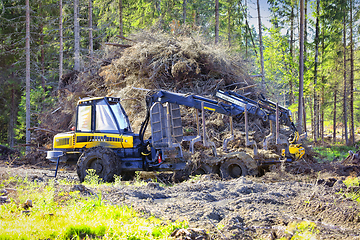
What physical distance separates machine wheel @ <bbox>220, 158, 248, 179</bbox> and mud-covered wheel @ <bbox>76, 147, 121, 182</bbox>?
3.34 m

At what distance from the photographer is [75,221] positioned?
458 centimetres

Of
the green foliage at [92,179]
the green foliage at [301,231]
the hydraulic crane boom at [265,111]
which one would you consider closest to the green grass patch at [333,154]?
the hydraulic crane boom at [265,111]

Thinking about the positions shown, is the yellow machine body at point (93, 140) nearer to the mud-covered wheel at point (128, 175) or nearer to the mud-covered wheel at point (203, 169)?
the mud-covered wheel at point (128, 175)

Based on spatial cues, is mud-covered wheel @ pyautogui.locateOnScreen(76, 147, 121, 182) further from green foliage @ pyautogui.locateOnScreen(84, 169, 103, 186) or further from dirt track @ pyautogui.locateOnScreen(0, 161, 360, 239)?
dirt track @ pyautogui.locateOnScreen(0, 161, 360, 239)

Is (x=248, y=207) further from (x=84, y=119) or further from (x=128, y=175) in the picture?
(x=84, y=119)

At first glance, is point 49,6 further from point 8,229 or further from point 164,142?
point 8,229

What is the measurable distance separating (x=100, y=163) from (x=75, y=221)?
16.3 feet

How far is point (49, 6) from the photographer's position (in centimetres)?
2636

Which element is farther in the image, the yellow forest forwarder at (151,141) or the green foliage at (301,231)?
the yellow forest forwarder at (151,141)

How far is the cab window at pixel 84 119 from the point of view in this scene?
988 centimetres

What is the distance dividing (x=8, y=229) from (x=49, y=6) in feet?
86.3

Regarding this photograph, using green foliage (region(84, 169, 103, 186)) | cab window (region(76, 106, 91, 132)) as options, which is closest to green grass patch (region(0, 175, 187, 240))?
green foliage (region(84, 169, 103, 186))

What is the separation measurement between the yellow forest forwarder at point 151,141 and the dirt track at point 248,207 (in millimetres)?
1940

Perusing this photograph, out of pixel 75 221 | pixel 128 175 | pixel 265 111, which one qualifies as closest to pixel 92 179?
pixel 128 175
